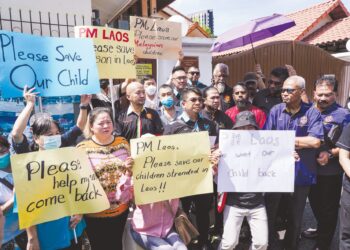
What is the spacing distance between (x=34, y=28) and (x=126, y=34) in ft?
7.71

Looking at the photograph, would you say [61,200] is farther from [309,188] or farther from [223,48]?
[223,48]

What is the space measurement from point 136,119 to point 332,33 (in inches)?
639

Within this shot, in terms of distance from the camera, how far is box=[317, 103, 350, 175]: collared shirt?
3379 mm

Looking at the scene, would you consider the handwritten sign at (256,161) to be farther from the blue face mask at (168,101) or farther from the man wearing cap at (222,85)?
the man wearing cap at (222,85)

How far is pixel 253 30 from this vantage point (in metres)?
5.57

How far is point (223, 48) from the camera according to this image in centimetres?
612

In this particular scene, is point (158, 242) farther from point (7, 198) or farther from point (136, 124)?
point (136, 124)

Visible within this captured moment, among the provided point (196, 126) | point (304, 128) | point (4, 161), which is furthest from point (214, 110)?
point (4, 161)

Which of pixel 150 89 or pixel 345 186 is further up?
pixel 150 89

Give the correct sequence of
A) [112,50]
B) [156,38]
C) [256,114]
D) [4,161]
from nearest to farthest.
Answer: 1. [4,161]
2. [112,50]
3. [256,114]
4. [156,38]

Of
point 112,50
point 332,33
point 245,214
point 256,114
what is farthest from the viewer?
point 332,33

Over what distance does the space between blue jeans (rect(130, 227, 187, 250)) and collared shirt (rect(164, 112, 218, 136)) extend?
43.2 inches

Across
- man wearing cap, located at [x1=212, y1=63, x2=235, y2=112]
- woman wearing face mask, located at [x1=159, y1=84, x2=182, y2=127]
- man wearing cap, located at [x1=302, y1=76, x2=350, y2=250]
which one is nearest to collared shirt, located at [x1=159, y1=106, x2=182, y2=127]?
woman wearing face mask, located at [x1=159, y1=84, x2=182, y2=127]

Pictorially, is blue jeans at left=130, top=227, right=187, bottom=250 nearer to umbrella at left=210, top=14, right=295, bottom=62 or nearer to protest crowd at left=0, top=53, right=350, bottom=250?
protest crowd at left=0, top=53, right=350, bottom=250
